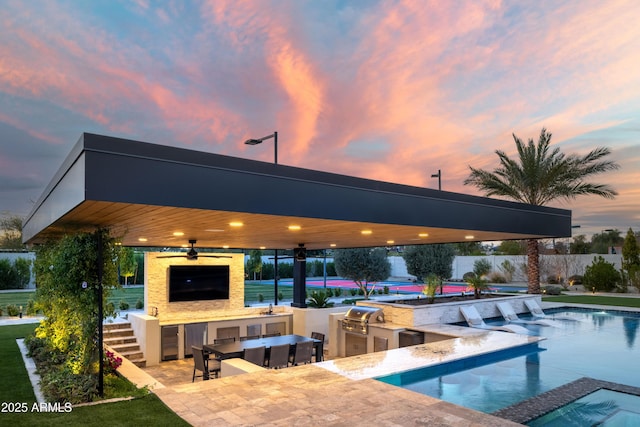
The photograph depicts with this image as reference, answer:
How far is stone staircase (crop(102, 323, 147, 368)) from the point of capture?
12.7m

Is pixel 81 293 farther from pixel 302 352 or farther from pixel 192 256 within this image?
pixel 192 256

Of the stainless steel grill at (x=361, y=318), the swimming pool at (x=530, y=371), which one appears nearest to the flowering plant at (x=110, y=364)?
the swimming pool at (x=530, y=371)

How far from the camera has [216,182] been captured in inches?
231

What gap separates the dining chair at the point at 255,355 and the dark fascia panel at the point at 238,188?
13.0 feet

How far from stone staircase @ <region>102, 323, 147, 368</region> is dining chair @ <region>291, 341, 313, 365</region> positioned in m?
4.97

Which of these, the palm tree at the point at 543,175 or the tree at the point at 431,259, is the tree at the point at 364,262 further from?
the palm tree at the point at 543,175

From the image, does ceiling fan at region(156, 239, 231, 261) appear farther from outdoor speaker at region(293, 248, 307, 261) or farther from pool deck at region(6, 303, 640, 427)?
pool deck at region(6, 303, 640, 427)

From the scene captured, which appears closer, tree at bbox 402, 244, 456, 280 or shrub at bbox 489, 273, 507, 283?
tree at bbox 402, 244, 456, 280

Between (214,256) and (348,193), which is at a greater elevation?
(348,193)

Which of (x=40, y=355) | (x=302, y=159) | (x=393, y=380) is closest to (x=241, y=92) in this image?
(x=302, y=159)

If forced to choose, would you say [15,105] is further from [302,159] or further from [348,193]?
[348,193]

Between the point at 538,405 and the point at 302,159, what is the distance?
13.5 meters

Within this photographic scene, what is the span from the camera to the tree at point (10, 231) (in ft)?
143

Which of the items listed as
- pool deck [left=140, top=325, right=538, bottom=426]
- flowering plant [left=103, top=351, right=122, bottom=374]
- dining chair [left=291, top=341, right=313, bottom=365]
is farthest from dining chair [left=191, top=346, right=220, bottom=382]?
pool deck [left=140, top=325, right=538, bottom=426]
